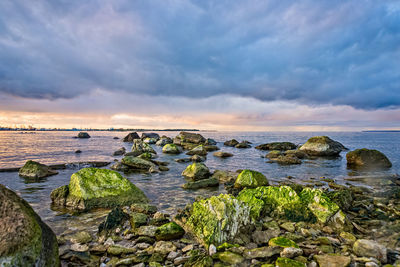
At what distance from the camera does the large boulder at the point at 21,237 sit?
3250mm

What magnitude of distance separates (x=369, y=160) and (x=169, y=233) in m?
25.5

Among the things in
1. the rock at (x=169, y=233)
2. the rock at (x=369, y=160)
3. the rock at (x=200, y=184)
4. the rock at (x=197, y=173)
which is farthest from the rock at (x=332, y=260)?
the rock at (x=369, y=160)

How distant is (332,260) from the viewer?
435 centimetres

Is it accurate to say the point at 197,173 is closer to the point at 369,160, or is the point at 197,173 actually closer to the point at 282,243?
the point at 282,243

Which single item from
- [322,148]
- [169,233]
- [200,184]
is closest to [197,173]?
[200,184]

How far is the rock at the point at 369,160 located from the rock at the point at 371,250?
2178cm

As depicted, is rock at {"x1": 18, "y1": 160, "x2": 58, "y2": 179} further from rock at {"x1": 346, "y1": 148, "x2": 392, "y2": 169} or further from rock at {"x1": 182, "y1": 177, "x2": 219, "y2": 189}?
rock at {"x1": 346, "y1": 148, "x2": 392, "y2": 169}

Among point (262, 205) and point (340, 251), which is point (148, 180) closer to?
point (262, 205)

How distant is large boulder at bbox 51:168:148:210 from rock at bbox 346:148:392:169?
24142 millimetres

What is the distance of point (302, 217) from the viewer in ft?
23.4

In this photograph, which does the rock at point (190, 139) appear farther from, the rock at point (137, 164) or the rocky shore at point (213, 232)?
the rocky shore at point (213, 232)

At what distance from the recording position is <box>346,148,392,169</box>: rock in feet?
70.9

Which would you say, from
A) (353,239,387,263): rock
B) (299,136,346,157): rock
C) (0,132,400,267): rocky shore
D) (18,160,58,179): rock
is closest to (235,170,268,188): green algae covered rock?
(0,132,400,267): rocky shore

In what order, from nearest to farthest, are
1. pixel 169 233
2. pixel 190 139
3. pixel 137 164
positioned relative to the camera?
pixel 169 233 → pixel 137 164 → pixel 190 139
